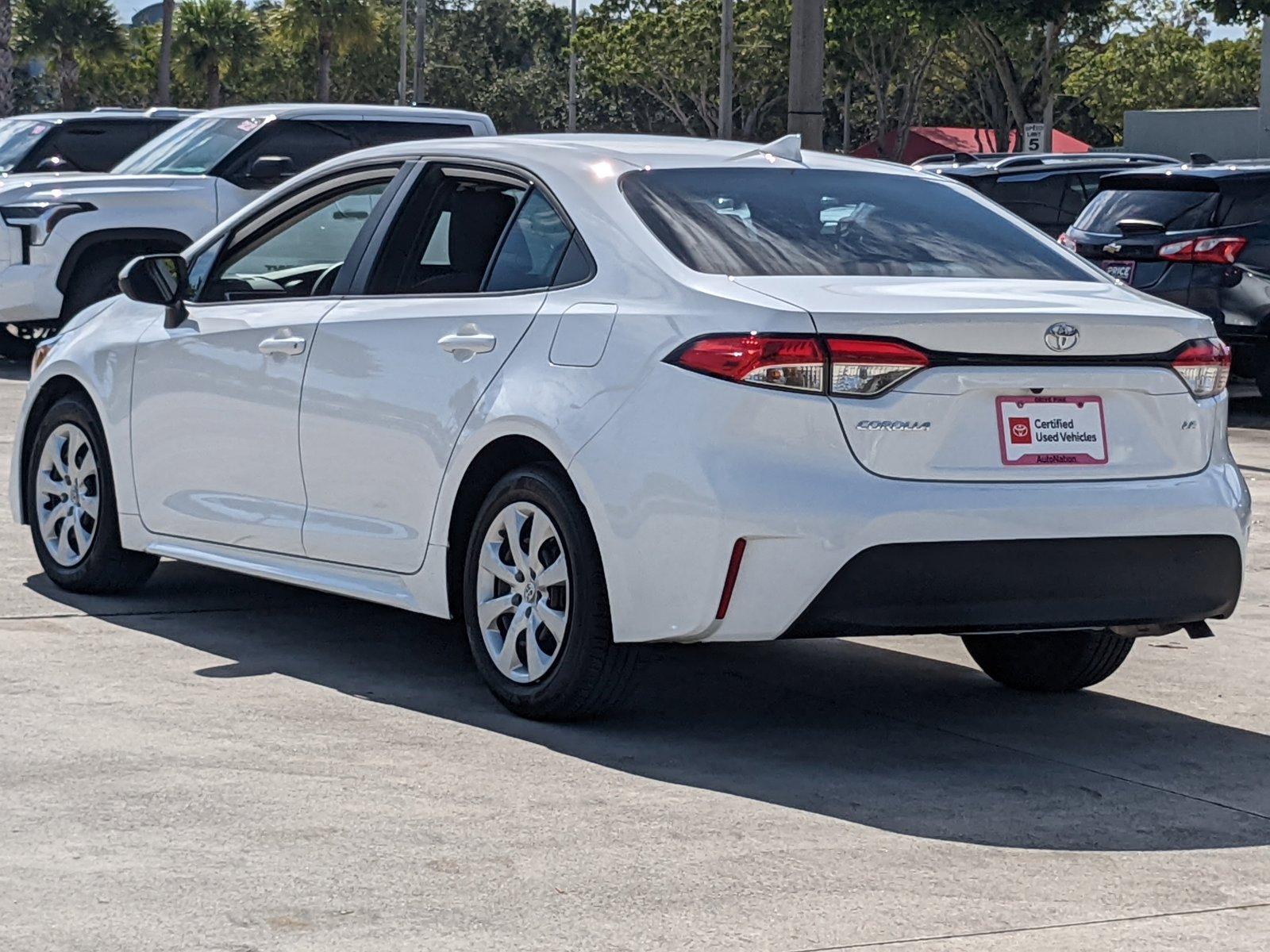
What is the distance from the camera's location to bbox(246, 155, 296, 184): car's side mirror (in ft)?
51.0

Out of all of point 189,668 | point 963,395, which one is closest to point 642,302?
point 963,395

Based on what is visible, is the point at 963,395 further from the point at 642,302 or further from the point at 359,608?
the point at 359,608

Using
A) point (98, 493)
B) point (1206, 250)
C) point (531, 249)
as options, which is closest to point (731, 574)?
point (531, 249)

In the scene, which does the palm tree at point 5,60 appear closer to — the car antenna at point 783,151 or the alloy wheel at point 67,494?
the alloy wheel at point 67,494

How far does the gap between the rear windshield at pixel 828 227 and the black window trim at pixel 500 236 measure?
214mm

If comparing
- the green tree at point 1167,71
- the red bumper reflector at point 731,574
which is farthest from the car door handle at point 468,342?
the green tree at point 1167,71

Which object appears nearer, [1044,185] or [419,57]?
[1044,185]

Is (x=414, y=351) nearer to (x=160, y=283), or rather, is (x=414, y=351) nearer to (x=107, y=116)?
(x=160, y=283)

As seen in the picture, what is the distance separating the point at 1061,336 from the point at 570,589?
1384mm

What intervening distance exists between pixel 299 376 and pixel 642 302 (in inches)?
56.8

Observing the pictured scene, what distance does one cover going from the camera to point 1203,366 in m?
5.76

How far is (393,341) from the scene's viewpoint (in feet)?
20.8

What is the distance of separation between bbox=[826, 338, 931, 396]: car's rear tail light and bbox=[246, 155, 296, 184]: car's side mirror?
10.6 m

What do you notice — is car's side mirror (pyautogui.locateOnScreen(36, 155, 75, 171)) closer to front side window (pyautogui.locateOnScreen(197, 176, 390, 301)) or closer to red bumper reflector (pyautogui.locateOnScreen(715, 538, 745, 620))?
front side window (pyautogui.locateOnScreen(197, 176, 390, 301))
